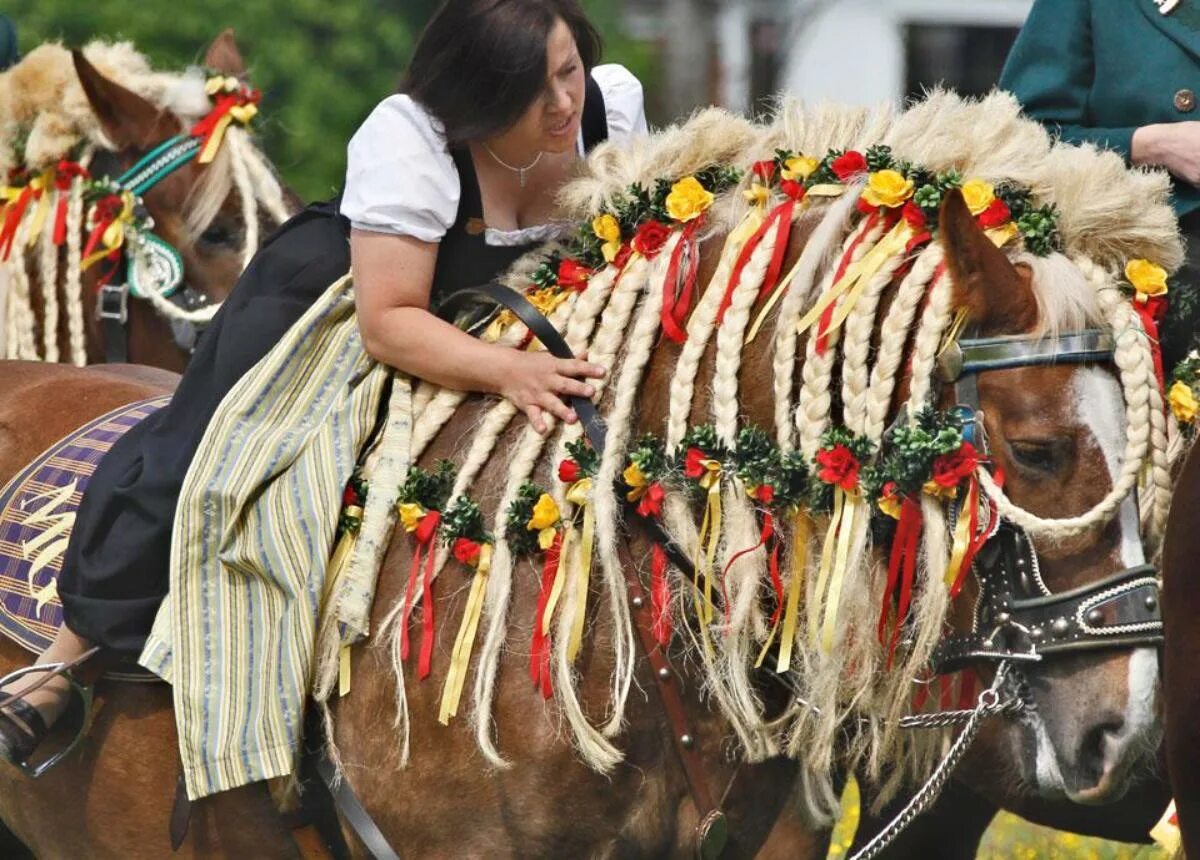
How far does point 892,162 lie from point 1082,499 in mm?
615

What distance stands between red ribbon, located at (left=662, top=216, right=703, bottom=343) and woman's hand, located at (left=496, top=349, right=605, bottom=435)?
14 cm

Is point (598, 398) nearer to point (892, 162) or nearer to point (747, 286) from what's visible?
point (747, 286)

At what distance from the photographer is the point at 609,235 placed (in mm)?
3154

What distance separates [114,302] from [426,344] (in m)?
2.41

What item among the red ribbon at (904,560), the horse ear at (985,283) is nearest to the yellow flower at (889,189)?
the horse ear at (985,283)

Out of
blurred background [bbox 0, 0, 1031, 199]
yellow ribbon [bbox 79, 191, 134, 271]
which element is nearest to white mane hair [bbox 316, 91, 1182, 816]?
yellow ribbon [bbox 79, 191, 134, 271]

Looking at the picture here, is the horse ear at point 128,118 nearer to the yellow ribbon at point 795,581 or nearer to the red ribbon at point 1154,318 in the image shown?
the yellow ribbon at point 795,581

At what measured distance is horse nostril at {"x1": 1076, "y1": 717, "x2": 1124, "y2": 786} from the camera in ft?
8.91

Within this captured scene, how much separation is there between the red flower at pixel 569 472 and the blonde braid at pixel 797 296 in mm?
332

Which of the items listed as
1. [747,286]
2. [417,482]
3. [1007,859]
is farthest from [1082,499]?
[1007,859]

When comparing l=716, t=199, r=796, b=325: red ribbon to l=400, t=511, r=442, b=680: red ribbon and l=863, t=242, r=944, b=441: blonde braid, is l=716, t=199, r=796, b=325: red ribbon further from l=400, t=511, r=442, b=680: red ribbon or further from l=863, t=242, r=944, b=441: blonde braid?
l=400, t=511, r=442, b=680: red ribbon

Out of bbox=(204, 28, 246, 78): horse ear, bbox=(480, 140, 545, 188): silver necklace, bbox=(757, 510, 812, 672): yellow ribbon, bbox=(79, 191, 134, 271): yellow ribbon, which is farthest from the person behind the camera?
bbox=(204, 28, 246, 78): horse ear

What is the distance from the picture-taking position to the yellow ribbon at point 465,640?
118 inches

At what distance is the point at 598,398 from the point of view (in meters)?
3.07
